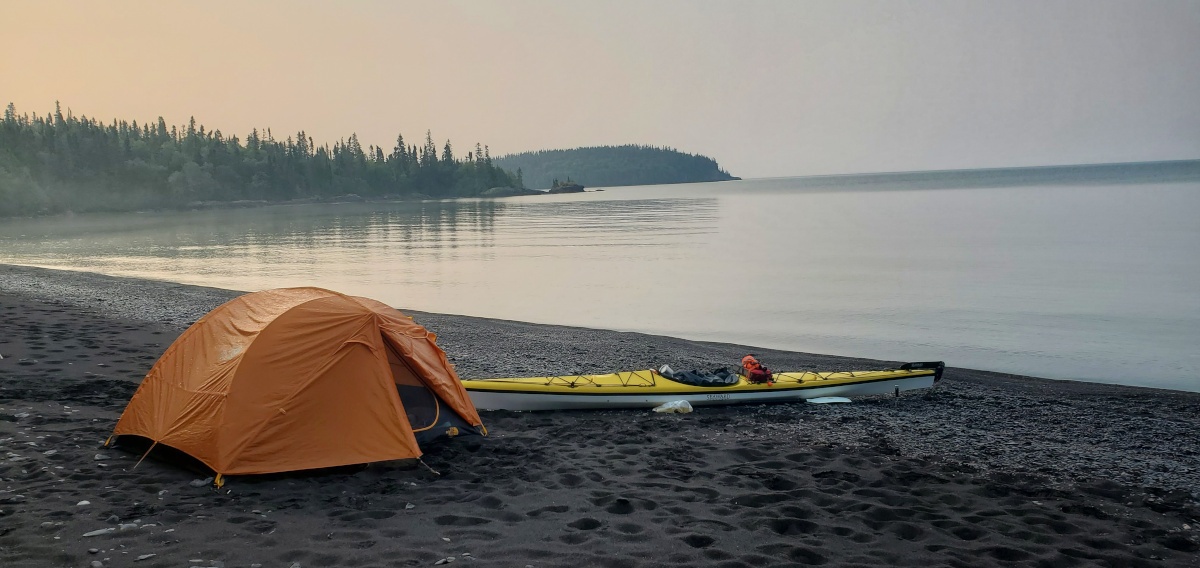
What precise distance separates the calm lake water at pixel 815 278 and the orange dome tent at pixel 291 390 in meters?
11.8

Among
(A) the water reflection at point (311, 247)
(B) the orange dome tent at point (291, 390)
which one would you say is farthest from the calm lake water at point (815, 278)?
(B) the orange dome tent at point (291, 390)

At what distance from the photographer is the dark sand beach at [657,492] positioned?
5.93 meters

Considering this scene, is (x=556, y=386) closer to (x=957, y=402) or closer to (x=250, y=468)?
(x=250, y=468)

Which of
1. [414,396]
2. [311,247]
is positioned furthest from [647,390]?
[311,247]

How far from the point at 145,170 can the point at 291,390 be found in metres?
175

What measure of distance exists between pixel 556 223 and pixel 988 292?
166 feet

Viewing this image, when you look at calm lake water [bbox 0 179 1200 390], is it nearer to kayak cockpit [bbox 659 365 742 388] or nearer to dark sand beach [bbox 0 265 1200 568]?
dark sand beach [bbox 0 265 1200 568]

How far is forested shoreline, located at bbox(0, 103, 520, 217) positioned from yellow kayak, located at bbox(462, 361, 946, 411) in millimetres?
133168

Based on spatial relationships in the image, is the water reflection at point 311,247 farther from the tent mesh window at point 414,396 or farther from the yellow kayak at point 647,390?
the tent mesh window at point 414,396

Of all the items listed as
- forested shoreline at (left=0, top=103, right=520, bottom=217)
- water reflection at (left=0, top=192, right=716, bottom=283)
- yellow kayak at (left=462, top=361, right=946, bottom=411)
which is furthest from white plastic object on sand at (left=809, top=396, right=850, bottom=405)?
forested shoreline at (left=0, top=103, right=520, bottom=217)

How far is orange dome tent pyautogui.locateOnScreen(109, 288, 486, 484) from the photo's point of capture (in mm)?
7477

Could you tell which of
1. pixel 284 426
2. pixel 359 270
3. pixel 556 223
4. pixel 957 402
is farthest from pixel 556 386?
pixel 556 223

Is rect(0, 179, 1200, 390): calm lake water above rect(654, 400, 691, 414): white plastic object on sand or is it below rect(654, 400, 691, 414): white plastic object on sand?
above

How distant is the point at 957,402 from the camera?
11.5 m
